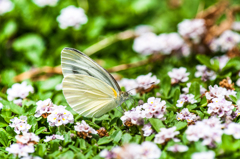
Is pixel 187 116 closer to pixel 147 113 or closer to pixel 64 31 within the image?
pixel 147 113

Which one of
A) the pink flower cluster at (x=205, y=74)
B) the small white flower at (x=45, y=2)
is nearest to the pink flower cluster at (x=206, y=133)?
the pink flower cluster at (x=205, y=74)

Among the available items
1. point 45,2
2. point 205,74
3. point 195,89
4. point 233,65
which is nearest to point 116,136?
point 195,89

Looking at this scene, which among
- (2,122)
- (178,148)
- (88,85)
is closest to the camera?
(178,148)

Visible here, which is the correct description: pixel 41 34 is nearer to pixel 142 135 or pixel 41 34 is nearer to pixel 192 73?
pixel 192 73

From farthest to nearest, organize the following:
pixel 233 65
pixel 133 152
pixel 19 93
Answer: pixel 233 65
pixel 19 93
pixel 133 152

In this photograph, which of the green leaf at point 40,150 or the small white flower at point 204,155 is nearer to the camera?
the small white flower at point 204,155

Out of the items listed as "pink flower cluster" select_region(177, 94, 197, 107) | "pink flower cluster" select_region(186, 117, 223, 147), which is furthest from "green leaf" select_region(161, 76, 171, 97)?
"pink flower cluster" select_region(186, 117, 223, 147)

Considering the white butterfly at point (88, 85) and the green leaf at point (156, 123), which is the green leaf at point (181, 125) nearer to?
the green leaf at point (156, 123)
